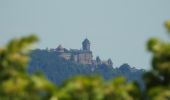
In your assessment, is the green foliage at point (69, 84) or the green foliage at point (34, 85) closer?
the green foliage at point (34, 85)

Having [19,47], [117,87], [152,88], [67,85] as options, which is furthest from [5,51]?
[152,88]

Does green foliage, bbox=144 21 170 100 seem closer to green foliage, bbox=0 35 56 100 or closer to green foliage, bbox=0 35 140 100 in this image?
green foliage, bbox=0 35 140 100

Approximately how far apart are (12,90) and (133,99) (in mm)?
5289

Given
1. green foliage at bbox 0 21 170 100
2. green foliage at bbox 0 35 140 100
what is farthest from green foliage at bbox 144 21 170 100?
green foliage at bbox 0 35 140 100

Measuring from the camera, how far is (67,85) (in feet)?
78.4

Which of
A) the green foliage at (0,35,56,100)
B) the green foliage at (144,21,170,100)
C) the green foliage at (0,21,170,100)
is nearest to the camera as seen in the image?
the green foliage at (0,35,56,100)

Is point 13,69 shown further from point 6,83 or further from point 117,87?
point 117,87

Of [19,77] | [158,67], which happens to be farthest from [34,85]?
[158,67]

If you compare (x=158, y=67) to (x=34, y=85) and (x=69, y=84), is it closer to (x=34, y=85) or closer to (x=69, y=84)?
(x=69, y=84)

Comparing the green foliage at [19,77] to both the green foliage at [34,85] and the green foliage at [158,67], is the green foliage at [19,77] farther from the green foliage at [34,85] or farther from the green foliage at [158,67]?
the green foliage at [158,67]

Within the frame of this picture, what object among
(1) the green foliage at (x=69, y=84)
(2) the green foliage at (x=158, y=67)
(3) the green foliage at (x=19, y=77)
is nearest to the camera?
(3) the green foliage at (x=19, y=77)

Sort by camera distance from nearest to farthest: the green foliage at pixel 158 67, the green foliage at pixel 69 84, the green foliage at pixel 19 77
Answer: the green foliage at pixel 19 77, the green foliage at pixel 69 84, the green foliage at pixel 158 67

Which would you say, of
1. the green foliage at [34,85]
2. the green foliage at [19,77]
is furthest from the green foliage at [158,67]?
the green foliage at [19,77]

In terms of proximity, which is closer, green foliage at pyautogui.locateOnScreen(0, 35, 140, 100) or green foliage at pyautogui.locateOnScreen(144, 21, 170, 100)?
green foliage at pyautogui.locateOnScreen(0, 35, 140, 100)
